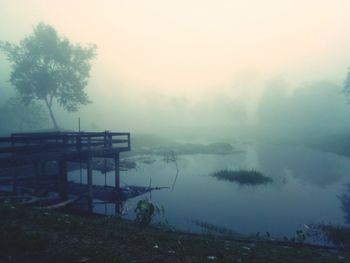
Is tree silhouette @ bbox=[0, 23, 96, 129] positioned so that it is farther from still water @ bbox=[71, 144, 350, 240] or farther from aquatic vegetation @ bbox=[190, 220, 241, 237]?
aquatic vegetation @ bbox=[190, 220, 241, 237]

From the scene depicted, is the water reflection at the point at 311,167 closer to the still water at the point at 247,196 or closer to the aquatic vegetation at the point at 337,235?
the still water at the point at 247,196

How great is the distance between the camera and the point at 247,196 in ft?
86.5

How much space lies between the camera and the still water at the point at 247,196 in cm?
1986

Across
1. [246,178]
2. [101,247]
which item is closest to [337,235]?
[101,247]

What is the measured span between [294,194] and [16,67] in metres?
52.5

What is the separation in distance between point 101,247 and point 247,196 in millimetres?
19936

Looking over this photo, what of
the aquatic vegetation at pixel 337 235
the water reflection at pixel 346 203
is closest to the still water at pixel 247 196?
the water reflection at pixel 346 203

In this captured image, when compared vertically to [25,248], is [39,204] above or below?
below

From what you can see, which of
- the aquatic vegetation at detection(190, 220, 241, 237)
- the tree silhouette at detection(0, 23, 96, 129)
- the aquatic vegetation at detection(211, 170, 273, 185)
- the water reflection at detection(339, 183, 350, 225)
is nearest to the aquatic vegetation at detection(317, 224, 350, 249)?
the water reflection at detection(339, 183, 350, 225)

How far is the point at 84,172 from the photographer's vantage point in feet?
120

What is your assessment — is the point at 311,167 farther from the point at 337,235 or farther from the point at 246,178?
the point at 337,235

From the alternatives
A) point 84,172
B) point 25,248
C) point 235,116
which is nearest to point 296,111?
point 235,116

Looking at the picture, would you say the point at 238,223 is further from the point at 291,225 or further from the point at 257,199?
the point at 257,199

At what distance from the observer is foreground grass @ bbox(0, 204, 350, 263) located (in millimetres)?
8070
